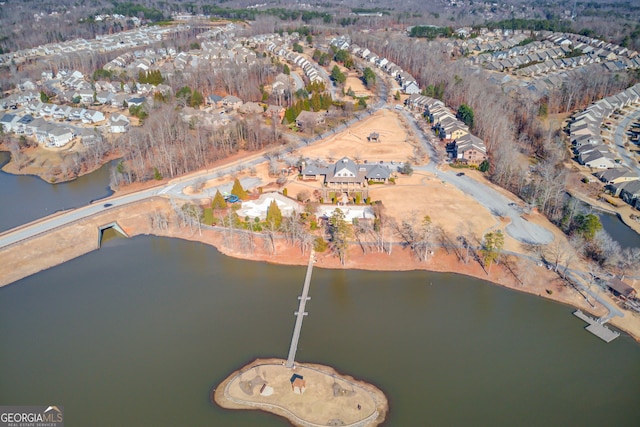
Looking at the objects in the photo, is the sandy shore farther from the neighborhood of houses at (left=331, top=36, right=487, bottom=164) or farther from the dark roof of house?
the neighborhood of houses at (left=331, top=36, right=487, bottom=164)

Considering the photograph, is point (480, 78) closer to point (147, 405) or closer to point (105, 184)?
point (105, 184)

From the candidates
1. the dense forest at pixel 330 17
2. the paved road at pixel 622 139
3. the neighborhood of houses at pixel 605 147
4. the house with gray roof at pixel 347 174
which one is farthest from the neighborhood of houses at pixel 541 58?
the house with gray roof at pixel 347 174

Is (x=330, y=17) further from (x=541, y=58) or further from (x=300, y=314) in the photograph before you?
(x=300, y=314)

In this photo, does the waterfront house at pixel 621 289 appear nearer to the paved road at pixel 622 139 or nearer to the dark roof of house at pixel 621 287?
the dark roof of house at pixel 621 287

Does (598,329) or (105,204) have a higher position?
(105,204)

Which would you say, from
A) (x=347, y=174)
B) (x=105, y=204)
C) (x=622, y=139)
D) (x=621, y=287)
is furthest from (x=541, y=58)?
(x=105, y=204)

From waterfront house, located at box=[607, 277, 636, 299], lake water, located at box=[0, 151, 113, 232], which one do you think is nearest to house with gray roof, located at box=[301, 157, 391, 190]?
lake water, located at box=[0, 151, 113, 232]
